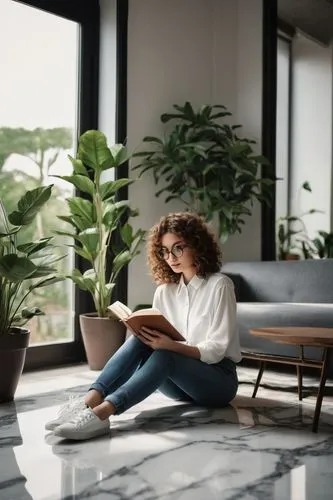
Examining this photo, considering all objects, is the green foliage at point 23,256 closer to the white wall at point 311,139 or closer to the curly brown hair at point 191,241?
the curly brown hair at point 191,241

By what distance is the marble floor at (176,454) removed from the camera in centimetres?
180

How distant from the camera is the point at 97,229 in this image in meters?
3.75

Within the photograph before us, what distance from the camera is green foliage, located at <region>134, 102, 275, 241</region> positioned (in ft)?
14.5

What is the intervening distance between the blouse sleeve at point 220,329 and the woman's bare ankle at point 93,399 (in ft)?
1.49

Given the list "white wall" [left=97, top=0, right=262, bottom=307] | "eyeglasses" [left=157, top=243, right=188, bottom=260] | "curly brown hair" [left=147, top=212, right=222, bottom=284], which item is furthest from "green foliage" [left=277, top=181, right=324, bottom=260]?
"eyeglasses" [left=157, top=243, right=188, bottom=260]

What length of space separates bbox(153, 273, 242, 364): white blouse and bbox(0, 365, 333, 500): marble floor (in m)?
0.31

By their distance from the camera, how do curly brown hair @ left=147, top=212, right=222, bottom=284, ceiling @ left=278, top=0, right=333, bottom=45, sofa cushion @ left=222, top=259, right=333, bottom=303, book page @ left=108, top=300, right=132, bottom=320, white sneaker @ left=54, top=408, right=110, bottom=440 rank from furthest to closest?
ceiling @ left=278, top=0, right=333, bottom=45 → sofa cushion @ left=222, top=259, right=333, bottom=303 → curly brown hair @ left=147, top=212, right=222, bottom=284 → book page @ left=108, top=300, right=132, bottom=320 → white sneaker @ left=54, top=408, right=110, bottom=440

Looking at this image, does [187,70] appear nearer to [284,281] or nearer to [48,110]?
[48,110]

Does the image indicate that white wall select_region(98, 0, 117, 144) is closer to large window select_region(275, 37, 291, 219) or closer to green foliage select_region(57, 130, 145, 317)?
green foliage select_region(57, 130, 145, 317)

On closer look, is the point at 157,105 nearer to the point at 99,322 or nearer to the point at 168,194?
the point at 168,194

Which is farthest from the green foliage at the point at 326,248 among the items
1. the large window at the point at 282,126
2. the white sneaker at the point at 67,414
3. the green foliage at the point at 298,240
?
the white sneaker at the point at 67,414

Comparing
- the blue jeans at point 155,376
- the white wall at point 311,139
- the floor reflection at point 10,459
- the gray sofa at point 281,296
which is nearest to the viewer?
the floor reflection at point 10,459

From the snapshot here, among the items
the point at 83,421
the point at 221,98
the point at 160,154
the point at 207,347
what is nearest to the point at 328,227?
the point at 221,98


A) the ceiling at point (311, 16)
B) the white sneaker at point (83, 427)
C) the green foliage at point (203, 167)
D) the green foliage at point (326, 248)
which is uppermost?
the ceiling at point (311, 16)
